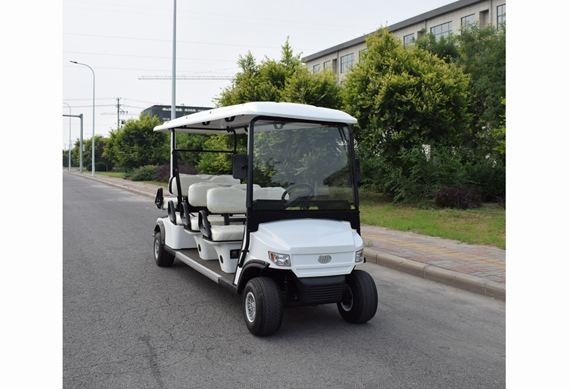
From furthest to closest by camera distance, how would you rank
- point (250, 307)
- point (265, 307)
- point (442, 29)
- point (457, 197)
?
point (442, 29) → point (457, 197) → point (250, 307) → point (265, 307)

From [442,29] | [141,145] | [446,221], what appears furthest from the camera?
[141,145]

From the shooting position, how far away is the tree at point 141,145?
1651 inches

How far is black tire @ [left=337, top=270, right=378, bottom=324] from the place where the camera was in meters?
4.36

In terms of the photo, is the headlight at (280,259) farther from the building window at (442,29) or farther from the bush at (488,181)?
the building window at (442,29)

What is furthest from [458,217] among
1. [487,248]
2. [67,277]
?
Answer: [67,277]

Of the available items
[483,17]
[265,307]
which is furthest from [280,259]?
[483,17]

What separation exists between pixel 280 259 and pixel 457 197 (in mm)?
10886

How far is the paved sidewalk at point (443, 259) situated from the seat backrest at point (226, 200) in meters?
2.84

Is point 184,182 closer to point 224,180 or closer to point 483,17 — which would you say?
point 224,180

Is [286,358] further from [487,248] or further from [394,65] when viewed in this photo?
[394,65]

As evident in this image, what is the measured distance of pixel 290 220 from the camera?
4.62 m

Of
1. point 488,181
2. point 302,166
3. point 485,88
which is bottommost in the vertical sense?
point 302,166

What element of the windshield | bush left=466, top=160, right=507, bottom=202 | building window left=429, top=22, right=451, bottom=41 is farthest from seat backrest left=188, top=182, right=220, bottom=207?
building window left=429, top=22, right=451, bottom=41

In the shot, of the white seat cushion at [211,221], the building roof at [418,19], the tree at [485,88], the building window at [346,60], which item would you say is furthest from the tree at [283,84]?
the building window at [346,60]
